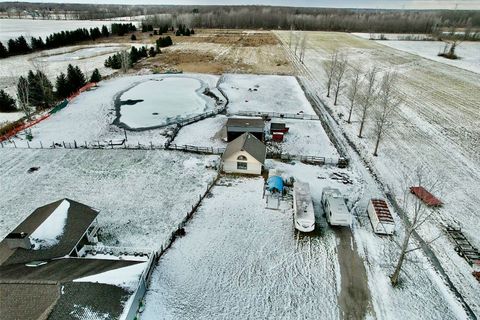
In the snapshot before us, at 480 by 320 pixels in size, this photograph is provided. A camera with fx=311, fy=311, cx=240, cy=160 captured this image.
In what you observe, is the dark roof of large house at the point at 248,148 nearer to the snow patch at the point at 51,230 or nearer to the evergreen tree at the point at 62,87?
the snow patch at the point at 51,230

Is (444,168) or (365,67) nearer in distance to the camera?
(444,168)

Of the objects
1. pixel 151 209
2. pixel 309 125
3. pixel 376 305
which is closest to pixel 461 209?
pixel 376 305

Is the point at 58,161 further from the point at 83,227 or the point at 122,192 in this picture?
the point at 83,227

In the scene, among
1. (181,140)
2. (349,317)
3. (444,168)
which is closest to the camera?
(349,317)

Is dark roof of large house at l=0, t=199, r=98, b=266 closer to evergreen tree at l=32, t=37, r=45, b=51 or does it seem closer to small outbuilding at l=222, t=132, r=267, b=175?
small outbuilding at l=222, t=132, r=267, b=175

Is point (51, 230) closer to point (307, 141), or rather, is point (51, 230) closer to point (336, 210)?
point (336, 210)
